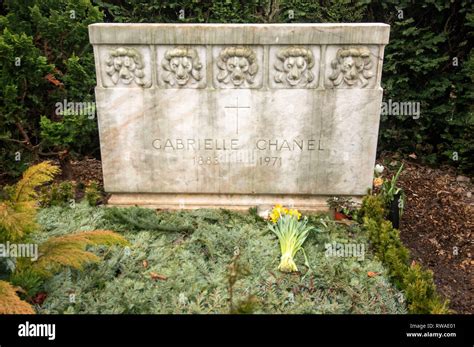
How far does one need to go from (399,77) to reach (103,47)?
423 centimetres

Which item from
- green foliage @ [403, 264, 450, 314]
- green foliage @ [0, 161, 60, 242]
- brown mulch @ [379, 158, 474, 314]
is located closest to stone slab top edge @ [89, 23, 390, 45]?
green foliage @ [0, 161, 60, 242]

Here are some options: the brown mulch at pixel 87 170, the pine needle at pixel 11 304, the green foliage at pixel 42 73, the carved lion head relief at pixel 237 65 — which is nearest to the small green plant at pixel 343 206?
the carved lion head relief at pixel 237 65

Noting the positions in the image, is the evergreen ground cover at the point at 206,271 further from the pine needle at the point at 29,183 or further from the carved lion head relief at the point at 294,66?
the carved lion head relief at the point at 294,66

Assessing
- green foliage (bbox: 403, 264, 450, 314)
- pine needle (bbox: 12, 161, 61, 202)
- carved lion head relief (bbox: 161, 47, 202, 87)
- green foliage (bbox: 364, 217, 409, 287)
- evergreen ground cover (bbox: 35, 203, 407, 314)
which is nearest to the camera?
green foliage (bbox: 403, 264, 450, 314)

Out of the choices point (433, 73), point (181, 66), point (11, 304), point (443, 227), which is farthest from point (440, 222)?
point (11, 304)

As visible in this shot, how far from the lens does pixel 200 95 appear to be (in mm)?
5016

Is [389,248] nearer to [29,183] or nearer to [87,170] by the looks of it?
[29,183]

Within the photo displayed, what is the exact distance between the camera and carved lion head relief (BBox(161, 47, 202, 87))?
192 inches

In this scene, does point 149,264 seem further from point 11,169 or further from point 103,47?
point 11,169

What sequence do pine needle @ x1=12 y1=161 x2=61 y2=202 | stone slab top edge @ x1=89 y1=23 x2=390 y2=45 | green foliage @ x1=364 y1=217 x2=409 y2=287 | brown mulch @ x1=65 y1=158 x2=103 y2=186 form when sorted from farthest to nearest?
brown mulch @ x1=65 y1=158 x2=103 y2=186 → stone slab top edge @ x1=89 y1=23 x2=390 y2=45 → pine needle @ x1=12 y1=161 x2=61 y2=202 → green foliage @ x1=364 y1=217 x2=409 y2=287

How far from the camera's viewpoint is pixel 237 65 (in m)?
4.90

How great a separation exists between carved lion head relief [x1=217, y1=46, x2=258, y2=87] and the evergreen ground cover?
1461 mm

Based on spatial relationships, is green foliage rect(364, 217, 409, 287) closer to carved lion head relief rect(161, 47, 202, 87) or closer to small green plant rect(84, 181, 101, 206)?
carved lion head relief rect(161, 47, 202, 87)
